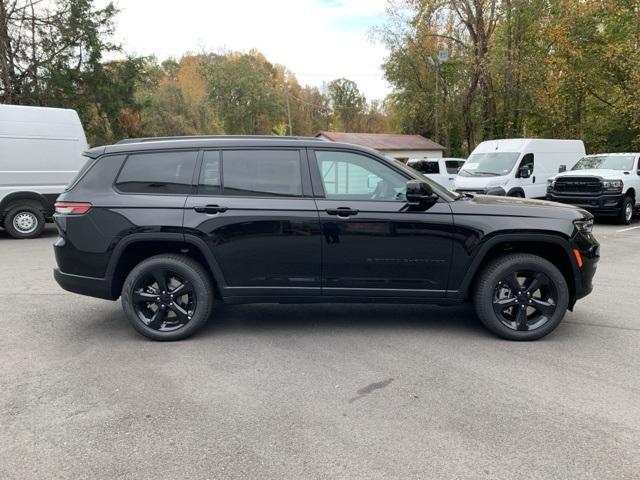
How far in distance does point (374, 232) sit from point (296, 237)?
69cm

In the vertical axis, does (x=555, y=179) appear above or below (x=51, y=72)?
below

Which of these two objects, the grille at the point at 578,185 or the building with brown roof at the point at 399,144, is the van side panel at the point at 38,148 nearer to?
the grille at the point at 578,185

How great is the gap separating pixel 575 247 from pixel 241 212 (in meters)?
2.97

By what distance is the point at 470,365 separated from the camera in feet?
13.3

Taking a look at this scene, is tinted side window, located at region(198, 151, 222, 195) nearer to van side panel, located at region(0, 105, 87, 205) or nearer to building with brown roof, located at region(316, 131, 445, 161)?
van side panel, located at region(0, 105, 87, 205)

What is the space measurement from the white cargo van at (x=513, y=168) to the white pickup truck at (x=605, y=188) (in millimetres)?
772

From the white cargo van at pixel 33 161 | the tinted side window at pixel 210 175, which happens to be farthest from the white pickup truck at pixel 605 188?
the white cargo van at pixel 33 161

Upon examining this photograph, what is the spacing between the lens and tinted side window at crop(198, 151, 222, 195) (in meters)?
4.59

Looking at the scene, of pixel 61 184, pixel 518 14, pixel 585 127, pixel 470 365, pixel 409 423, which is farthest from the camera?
pixel 585 127

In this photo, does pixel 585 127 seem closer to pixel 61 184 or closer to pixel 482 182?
pixel 482 182

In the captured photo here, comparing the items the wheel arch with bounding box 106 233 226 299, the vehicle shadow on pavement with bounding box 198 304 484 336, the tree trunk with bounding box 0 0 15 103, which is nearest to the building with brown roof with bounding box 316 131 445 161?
the tree trunk with bounding box 0 0 15 103

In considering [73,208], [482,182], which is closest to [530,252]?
[73,208]

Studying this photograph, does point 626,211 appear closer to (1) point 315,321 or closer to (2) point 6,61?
(1) point 315,321

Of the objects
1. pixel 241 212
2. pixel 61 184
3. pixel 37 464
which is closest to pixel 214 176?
pixel 241 212
